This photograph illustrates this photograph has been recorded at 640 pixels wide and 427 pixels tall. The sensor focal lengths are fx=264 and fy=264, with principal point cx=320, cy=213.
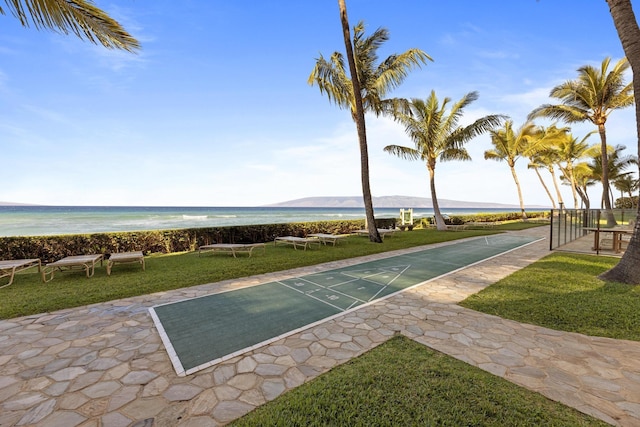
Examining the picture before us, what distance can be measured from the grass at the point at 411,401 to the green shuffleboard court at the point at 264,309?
3.59 feet

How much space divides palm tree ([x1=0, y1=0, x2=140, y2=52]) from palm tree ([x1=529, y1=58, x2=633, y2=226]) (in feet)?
74.6

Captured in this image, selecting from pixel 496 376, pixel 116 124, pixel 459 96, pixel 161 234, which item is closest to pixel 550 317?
pixel 496 376

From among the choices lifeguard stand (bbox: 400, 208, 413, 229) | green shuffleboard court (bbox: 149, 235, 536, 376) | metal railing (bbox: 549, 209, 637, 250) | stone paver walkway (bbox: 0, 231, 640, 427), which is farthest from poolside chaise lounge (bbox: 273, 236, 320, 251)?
lifeguard stand (bbox: 400, 208, 413, 229)

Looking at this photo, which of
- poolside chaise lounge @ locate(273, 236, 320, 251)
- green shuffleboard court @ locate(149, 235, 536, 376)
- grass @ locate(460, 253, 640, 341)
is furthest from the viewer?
poolside chaise lounge @ locate(273, 236, 320, 251)

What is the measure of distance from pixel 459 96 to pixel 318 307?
17.8 meters

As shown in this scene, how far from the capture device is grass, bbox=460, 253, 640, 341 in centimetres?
371

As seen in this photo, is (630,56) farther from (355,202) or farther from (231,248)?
(355,202)

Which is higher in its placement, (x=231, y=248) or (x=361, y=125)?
(x=361, y=125)

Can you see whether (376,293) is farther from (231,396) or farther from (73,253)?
(73,253)

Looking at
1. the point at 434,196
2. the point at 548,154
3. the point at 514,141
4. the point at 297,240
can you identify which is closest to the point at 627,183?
the point at 548,154

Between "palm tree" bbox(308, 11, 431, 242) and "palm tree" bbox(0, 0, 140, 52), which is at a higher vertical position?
"palm tree" bbox(308, 11, 431, 242)

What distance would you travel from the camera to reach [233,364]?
2.79m

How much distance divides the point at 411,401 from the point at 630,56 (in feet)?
26.4

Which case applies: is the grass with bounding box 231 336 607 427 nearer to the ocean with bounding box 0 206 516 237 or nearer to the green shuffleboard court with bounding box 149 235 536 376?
the green shuffleboard court with bounding box 149 235 536 376
